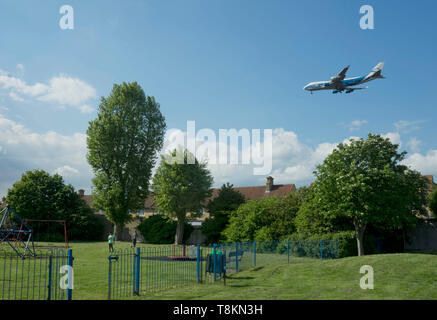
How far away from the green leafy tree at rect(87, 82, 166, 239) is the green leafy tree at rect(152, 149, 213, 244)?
6.70 meters

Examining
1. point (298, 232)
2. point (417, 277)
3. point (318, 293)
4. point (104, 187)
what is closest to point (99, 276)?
point (318, 293)

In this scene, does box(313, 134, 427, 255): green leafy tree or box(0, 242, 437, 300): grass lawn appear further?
box(313, 134, 427, 255): green leafy tree

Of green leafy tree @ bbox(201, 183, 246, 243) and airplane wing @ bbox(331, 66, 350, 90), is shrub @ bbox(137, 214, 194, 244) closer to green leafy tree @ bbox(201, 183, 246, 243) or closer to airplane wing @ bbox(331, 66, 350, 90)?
green leafy tree @ bbox(201, 183, 246, 243)

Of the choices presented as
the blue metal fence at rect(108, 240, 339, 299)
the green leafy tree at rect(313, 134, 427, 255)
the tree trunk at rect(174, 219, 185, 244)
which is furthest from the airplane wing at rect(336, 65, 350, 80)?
the tree trunk at rect(174, 219, 185, 244)

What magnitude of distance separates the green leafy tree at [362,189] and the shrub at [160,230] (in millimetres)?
19505

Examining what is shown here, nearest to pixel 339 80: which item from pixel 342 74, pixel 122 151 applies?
pixel 342 74

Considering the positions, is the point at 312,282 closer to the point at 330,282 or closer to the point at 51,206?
the point at 330,282

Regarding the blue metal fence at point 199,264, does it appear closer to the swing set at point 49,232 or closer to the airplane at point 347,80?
the airplane at point 347,80

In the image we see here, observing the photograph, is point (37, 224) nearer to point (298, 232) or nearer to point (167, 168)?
point (167, 168)

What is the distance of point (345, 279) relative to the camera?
1592cm

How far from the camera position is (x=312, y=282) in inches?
593

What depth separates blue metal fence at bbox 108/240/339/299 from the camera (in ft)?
42.1

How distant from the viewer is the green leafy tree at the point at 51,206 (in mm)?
50469

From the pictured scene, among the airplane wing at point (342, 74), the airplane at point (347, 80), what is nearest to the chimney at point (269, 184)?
the airplane at point (347, 80)
